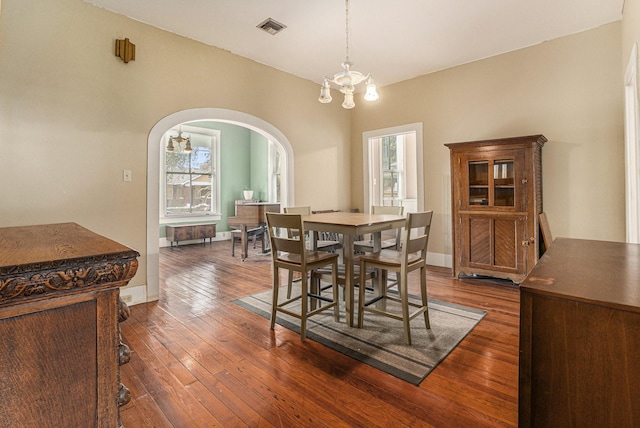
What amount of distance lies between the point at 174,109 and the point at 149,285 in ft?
6.36

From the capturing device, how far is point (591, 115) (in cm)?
353

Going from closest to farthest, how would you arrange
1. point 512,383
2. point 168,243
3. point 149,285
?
point 512,383 → point 149,285 → point 168,243

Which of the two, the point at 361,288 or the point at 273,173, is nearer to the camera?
the point at 361,288

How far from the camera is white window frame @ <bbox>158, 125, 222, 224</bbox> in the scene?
709cm

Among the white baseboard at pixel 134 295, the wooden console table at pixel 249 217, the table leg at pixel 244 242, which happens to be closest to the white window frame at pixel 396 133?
the wooden console table at pixel 249 217

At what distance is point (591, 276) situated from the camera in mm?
943

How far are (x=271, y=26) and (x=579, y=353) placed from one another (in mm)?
3714

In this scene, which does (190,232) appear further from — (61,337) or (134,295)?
(61,337)

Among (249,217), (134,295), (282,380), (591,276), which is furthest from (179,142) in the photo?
(591,276)

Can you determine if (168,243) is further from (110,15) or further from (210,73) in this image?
(110,15)

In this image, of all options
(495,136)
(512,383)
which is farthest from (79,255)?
(495,136)

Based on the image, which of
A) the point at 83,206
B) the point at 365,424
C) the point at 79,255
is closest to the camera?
the point at 79,255

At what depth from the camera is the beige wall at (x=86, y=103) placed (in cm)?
265

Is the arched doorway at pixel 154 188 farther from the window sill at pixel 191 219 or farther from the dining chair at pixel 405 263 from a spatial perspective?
the window sill at pixel 191 219
